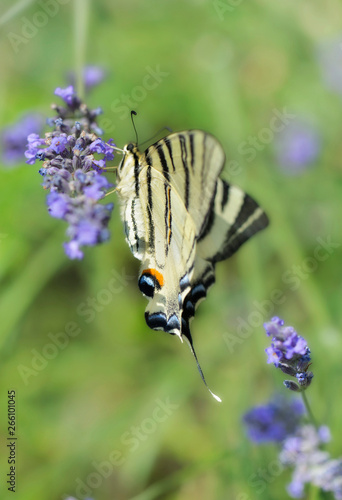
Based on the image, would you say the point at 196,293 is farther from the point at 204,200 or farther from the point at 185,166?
the point at 185,166

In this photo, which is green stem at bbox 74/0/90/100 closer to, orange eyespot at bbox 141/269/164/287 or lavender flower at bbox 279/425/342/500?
orange eyespot at bbox 141/269/164/287

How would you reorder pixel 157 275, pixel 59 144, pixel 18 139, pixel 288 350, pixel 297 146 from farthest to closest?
pixel 297 146 < pixel 18 139 < pixel 157 275 < pixel 59 144 < pixel 288 350

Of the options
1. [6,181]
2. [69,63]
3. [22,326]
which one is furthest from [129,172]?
[69,63]

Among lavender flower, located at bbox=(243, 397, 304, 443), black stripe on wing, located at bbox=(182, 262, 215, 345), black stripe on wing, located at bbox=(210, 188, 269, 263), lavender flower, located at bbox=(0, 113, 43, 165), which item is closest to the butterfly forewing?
black stripe on wing, located at bbox=(210, 188, 269, 263)

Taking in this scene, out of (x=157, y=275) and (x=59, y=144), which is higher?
(x=59, y=144)

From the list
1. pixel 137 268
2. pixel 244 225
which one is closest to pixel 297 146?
pixel 137 268

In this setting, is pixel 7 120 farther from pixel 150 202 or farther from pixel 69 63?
pixel 150 202
